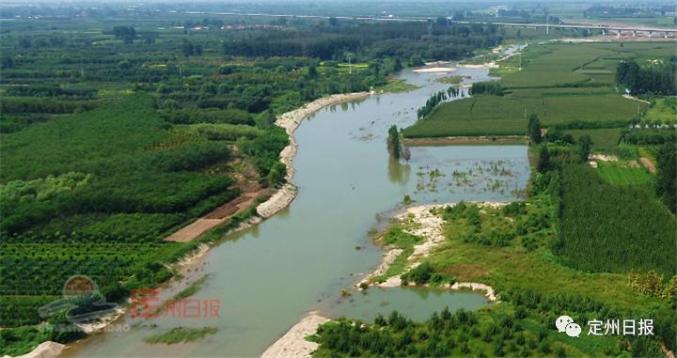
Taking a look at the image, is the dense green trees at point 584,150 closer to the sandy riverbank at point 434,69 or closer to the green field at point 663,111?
the green field at point 663,111

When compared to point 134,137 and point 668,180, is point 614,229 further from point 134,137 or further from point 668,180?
point 134,137

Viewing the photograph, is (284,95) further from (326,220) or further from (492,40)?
(492,40)

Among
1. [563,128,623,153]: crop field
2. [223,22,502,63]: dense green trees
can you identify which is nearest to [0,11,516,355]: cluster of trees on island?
[223,22,502,63]: dense green trees

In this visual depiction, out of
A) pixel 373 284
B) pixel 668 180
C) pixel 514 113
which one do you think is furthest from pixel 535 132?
pixel 373 284

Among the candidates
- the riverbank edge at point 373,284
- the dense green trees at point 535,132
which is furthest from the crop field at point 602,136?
the riverbank edge at point 373,284

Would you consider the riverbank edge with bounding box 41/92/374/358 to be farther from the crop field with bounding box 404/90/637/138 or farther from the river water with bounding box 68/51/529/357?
the crop field with bounding box 404/90/637/138

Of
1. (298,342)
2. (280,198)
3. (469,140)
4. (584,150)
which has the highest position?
(584,150)

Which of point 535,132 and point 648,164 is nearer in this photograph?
point 648,164
